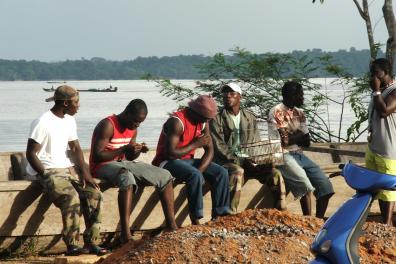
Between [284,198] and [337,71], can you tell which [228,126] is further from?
[337,71]

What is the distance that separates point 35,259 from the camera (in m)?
8.95

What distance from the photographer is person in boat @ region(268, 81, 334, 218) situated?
9.75 metres

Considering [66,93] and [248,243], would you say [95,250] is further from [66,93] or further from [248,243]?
[248,243]

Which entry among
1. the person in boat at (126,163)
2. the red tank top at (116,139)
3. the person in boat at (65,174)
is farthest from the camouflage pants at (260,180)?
the person in boat at (65,174)

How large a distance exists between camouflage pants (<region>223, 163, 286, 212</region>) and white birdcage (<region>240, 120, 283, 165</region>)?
5.8 inches

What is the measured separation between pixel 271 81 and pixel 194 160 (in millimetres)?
7277

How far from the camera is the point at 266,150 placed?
31.7 ft

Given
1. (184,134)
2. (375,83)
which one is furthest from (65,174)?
(375,83)

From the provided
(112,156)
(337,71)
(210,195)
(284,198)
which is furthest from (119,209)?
(337,71)

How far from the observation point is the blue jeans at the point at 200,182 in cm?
920

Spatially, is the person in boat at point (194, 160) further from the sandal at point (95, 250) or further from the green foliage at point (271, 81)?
the green foliage at point (271, 81)

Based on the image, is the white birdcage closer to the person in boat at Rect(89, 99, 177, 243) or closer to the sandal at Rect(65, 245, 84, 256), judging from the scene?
the person in boat at Rect(89, 99, 177, 243)

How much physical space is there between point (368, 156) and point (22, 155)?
10.9 ft

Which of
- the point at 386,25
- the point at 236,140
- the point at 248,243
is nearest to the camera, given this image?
the point at 248,243
